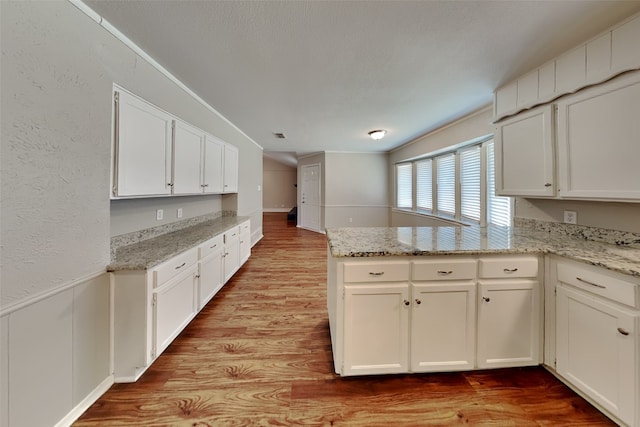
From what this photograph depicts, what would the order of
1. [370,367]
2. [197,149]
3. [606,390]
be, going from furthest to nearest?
[197,149], [370,367], [606,390]

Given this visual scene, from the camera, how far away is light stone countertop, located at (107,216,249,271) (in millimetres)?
1626

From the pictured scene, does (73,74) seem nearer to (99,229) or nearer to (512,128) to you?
(99,229)

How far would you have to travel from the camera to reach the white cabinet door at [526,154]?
6.52 feet

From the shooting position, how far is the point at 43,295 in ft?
3.99

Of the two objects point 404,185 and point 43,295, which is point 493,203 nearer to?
point 404,185

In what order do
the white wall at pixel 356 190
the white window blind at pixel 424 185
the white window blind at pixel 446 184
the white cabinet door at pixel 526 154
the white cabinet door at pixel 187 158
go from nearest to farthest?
the white cabinet door at pixel 526 154 < the white cabinet door at pixel 187 158 < the white window blind at pixel 446 184 < the white window blind at pixel 424 185 < the white wall at pixel 356 190

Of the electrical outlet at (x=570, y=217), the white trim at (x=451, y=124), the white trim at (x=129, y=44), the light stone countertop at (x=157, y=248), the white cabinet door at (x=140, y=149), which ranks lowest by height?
the light stone countertop at (x=157, y=248)

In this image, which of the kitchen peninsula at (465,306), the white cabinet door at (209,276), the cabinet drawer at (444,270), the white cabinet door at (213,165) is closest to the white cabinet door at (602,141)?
the kitchen peninsula at (465,306)

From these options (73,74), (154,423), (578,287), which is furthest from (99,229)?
(578,287)

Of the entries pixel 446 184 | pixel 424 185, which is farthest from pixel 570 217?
pixel 424 185

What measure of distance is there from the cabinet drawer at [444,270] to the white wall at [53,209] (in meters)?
2.05

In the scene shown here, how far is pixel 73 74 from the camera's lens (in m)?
1.37

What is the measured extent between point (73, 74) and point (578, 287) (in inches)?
128

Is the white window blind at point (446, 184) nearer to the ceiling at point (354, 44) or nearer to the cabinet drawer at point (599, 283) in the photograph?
the ceiling at point (354, 44)
